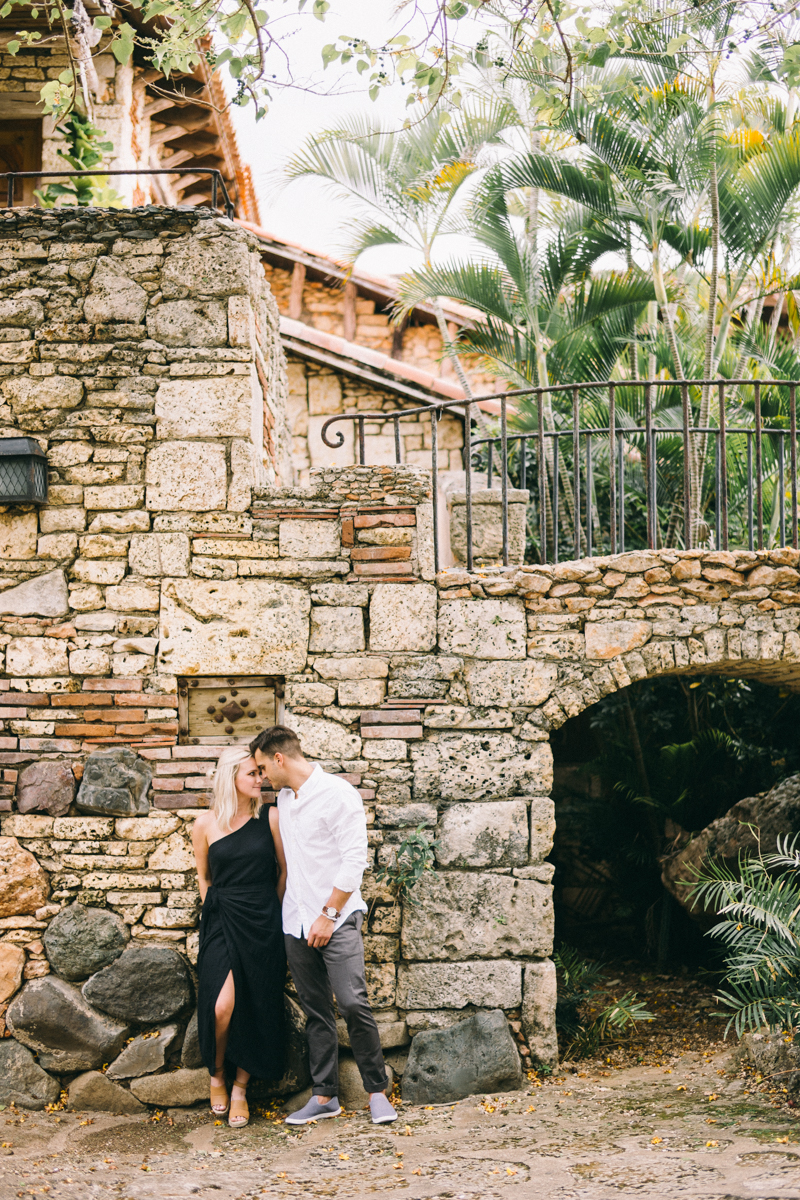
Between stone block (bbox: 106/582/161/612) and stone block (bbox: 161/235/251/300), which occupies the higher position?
stone block (bbox: 161/235/251/300)

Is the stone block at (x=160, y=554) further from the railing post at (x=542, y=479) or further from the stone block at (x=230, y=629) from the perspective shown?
the railing post at (x=542, y=479)

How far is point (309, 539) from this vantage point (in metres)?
4.52

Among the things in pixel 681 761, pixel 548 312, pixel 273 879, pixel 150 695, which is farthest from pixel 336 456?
pixel 273 879

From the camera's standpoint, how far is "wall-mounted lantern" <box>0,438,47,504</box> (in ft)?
14.3

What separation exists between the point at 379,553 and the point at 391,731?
84 centimetres

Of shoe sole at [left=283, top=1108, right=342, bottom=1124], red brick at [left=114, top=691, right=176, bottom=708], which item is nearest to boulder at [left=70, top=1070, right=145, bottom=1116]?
shoe sole at [left=283, top=1108, right=342, bottom=1124]

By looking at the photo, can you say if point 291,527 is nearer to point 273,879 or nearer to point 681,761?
point 273,879

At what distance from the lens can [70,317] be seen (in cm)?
455

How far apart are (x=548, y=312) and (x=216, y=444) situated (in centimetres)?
331

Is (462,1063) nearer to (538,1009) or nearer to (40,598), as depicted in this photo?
(538,1009)

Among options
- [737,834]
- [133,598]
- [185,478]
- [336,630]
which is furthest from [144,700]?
[737,834]

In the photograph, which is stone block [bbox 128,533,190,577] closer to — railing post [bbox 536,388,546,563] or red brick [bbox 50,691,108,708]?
red brick [bbox 50,691,108,708]

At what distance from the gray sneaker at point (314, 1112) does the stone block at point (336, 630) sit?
191cm

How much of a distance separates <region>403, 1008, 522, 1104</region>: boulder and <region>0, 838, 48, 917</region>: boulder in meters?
1.82
